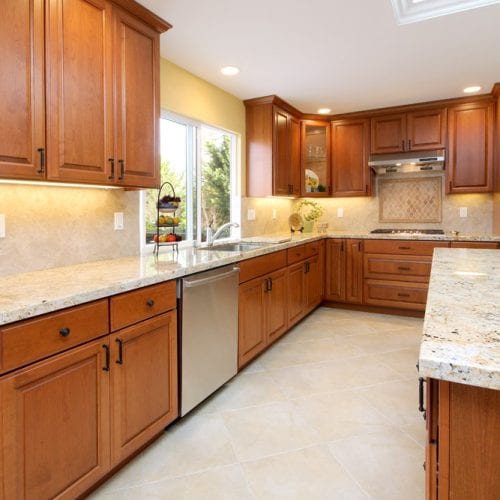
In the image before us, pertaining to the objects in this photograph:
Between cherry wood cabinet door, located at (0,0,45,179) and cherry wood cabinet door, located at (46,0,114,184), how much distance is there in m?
0.05

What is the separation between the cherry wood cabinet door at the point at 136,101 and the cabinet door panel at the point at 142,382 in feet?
2.79

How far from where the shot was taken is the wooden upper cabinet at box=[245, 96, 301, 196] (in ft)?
13.1

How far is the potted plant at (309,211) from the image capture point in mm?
4902

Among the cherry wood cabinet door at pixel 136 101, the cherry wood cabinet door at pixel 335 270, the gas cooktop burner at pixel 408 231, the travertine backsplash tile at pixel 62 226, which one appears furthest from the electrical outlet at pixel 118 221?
the gas cooktop burner at pixel 408 231

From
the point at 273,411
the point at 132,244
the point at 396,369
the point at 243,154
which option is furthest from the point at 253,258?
the point at 243,154

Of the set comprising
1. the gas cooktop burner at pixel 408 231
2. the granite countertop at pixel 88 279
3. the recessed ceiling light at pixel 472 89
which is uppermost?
the recessed ceiling light at pixel 472 89

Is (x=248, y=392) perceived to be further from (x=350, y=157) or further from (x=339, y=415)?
(x=350, y=157)

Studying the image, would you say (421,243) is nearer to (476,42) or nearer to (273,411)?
(476,42)

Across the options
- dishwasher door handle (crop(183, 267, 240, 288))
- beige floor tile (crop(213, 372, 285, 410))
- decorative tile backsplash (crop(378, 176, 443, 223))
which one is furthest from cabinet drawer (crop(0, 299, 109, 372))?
decorative tile backsplash (crop(378, 176, 443, 223))

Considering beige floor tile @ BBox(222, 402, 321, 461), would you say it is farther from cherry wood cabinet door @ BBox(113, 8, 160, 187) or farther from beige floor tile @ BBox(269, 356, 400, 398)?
cherry wood cabinet door @ BBox(113, 8, 160, 187)

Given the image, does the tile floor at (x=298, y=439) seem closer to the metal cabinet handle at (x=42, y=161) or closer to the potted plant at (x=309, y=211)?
the metal cabinet handle at (x=42, y=161)

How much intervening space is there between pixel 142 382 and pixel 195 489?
512 mm

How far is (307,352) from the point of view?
128 inches

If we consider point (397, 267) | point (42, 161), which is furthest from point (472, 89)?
point (42, 161)
